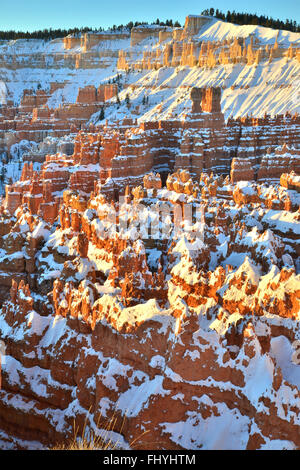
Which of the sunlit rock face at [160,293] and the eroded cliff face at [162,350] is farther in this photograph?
the sunlit rock face at [160,293]

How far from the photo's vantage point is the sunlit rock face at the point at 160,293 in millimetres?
12695

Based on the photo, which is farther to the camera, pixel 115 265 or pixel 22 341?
pixel 115 265

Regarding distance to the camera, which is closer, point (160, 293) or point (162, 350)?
point (162, 350)

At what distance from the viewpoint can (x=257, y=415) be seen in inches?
468

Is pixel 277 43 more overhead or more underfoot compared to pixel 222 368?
more overhead

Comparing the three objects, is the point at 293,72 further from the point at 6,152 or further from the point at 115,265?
the point at 115,265

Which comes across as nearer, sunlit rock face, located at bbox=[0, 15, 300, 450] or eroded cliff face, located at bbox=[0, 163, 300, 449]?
eroded cliff face, located at bbox=[0, 163, 300, 449]

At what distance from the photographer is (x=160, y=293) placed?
1802cm

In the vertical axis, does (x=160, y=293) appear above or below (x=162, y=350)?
below

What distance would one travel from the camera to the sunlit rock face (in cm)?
1270

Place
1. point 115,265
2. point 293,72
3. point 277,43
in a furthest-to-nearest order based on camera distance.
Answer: point 277,43 < point 293,72 < point 115,265
